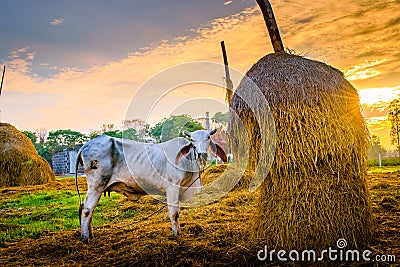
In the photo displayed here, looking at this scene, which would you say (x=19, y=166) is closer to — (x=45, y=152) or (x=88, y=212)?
(x=88, y=212)

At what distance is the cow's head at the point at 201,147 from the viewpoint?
541cm

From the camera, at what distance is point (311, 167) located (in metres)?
4.23

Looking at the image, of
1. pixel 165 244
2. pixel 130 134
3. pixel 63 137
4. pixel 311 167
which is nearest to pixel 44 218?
pixel 130 134

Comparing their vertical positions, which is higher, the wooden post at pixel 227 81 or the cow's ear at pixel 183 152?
the wooden post at pixel 227 81

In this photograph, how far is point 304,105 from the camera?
14.2ft

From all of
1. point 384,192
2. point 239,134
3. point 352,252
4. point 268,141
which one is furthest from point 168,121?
point 384,192

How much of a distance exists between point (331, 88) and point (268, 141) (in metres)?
1.10

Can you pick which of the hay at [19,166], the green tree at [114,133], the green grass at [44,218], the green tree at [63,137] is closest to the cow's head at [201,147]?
the green grass at [44,218]

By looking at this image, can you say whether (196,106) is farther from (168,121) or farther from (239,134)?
(239,134)

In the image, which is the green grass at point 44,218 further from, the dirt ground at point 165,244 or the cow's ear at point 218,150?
the cow's ear at point 218,150

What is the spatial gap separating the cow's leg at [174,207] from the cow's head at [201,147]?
0.58 metres

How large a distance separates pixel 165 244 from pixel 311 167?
229 cm
